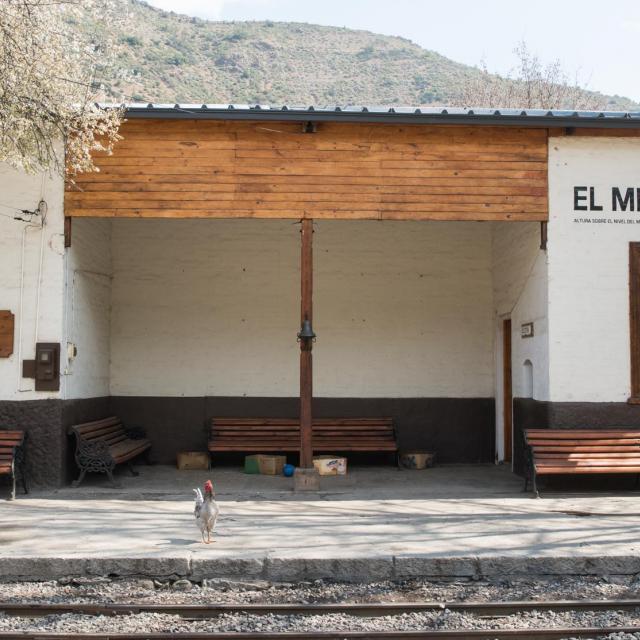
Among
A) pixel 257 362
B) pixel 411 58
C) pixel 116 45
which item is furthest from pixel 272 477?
pixel 411 58

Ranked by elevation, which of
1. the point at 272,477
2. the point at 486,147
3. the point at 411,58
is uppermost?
the point at 411,58

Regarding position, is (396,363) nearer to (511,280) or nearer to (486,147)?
(511,280)

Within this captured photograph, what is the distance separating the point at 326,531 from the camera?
27.1ft

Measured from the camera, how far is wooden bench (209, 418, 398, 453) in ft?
44.1

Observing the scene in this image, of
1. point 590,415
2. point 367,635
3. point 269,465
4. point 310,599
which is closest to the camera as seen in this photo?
point 367,635

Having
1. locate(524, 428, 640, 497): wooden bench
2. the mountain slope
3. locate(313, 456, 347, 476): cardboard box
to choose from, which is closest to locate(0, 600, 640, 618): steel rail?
locate(524, 428, 640, 497): wooden bench

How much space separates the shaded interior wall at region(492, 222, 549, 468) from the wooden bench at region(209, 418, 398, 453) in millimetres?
2033

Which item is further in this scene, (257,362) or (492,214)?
(257,362)

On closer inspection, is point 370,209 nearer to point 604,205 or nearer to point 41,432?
point 604,205

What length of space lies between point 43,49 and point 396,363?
7330 mm

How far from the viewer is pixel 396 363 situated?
46.4 ft

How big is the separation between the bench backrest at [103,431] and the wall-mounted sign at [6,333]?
1.29 metres

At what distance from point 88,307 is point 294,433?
381 centimetres

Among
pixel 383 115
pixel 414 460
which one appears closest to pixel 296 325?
pixel 414 460
